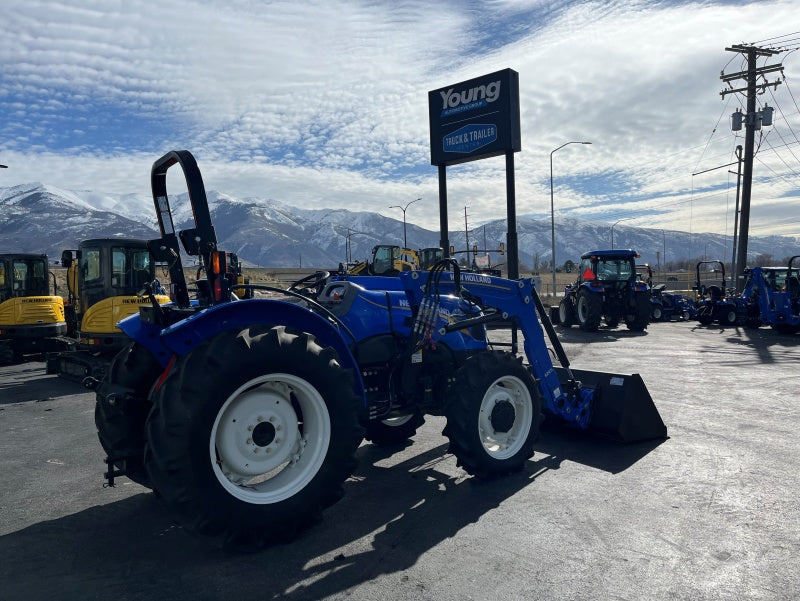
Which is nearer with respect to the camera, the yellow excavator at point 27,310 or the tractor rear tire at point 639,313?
the yellow excavator at point 27,310

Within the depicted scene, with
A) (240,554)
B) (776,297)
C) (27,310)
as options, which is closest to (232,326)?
(240,554)

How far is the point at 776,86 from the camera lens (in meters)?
25.6

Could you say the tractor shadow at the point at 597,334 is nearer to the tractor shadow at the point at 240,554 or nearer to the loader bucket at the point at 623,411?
the loader bucket at the point at 623,411

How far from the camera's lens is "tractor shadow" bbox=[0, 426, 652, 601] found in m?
3.30

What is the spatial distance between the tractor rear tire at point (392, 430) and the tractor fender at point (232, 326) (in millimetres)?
1759

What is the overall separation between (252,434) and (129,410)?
104cm

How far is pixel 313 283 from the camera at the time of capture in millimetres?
5879

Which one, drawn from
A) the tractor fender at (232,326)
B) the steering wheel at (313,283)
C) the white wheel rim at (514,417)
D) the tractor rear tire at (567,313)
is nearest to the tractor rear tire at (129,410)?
the tractor fender at (232,326)

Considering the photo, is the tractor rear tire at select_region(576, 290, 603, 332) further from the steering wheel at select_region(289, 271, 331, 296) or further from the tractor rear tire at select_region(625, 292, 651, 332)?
the steering wheel at select_region(289, 271, 331, 296)

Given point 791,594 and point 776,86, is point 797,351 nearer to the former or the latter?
point 791,594

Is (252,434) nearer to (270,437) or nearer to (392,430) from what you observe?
(270,437)

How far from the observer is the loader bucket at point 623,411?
597 cm

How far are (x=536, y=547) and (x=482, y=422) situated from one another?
1.49 meters

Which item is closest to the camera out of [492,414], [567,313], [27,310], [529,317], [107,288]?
[492,414]
